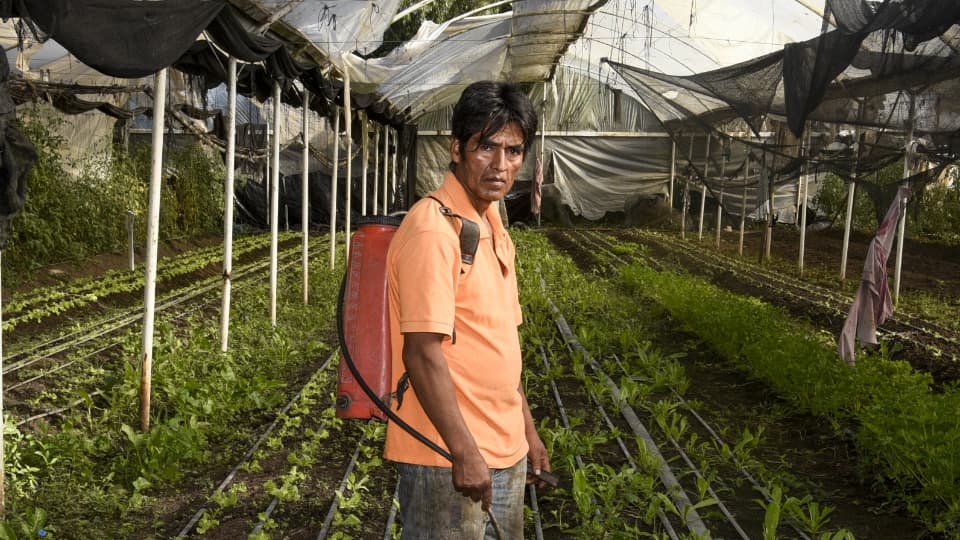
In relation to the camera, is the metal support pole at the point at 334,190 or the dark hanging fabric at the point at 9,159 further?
the metal support pole at the point at 334,190

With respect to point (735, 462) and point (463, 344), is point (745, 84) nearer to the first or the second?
point (735, 462)

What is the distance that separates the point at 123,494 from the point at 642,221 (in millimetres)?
20707

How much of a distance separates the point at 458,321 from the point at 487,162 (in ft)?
1.22

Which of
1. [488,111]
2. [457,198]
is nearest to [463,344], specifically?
[457,198]

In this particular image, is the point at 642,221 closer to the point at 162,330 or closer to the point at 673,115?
the point at 673,115

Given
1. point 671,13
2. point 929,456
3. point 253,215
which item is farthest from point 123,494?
point 253,215

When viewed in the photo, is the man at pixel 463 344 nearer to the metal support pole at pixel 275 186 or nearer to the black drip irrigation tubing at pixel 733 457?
the black drip irrigation tubing at pixel 733 457

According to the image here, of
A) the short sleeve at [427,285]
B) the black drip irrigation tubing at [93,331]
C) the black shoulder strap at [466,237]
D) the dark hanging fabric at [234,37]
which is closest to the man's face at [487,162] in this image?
the black shoulder strap at [466,237]

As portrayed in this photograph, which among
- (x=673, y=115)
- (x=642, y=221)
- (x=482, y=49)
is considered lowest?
(x=642, y=221)

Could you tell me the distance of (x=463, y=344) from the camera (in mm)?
1906

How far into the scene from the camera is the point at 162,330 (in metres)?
6.73

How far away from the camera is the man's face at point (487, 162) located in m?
Answer: 2.00

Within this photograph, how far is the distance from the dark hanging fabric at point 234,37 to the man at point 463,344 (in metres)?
4.11

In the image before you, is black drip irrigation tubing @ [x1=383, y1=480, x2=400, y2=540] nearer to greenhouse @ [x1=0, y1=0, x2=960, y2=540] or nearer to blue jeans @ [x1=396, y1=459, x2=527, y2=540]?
greenhouse @ [x1=0, y1=0, x2=960, y2=540]
